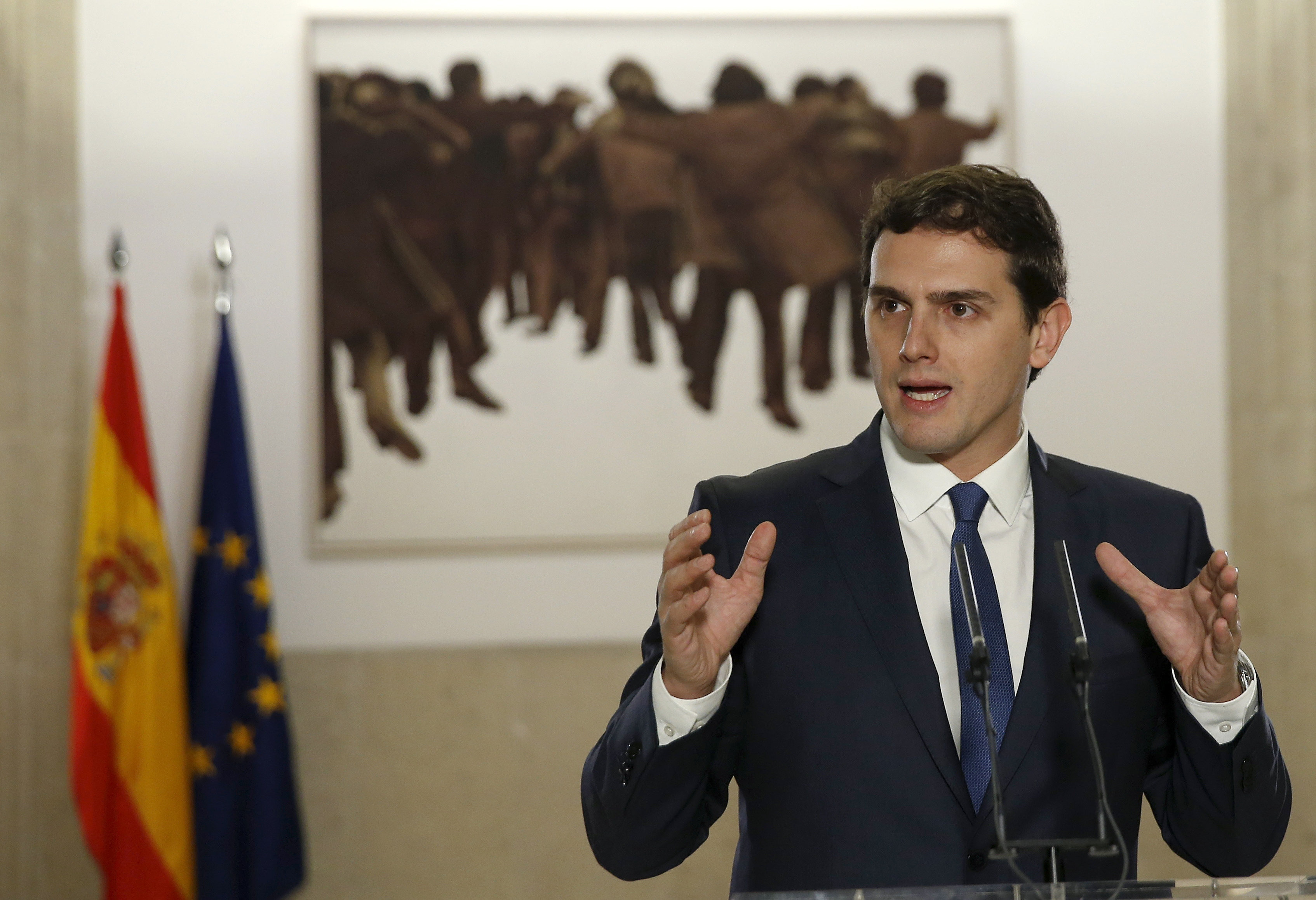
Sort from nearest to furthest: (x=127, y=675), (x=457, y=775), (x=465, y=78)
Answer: (x=127, y=675), (x=457, y=775), (x=465, y=78)

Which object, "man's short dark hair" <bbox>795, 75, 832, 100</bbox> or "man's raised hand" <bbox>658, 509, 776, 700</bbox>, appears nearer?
"man's raised hand" <bbox>658, 509, 776, 700</bbox>

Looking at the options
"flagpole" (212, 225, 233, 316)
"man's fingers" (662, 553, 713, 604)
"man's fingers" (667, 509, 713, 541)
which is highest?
"flagpole" (212, 225, 233, 316)

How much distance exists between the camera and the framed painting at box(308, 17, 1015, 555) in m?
4.17

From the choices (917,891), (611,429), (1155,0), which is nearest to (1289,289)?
(1155,0)

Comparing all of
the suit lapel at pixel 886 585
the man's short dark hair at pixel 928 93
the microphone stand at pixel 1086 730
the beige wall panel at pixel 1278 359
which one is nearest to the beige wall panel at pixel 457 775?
the beige wall panel at pixel 1278 359

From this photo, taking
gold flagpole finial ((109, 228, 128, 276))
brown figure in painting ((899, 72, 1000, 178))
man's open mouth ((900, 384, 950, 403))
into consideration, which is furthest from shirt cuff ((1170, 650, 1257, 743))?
gold flagpole finial ((109, 228, 128, 276))

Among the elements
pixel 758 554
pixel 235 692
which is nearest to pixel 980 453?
pixel 758 554

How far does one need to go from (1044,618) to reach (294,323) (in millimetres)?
2980

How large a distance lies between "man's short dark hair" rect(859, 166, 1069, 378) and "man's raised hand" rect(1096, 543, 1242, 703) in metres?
0.49

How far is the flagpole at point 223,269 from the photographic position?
4012mm

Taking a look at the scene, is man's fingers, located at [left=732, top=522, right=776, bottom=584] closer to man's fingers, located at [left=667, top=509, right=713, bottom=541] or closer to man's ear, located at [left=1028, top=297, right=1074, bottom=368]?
man's fingers, located at [left=667, top=509, right=713, bottom=541]

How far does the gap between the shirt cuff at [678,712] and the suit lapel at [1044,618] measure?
0.41 meters

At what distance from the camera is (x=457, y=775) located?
4.12 m

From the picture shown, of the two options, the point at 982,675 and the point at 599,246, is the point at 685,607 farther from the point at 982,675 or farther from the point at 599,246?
the point at 599,246
